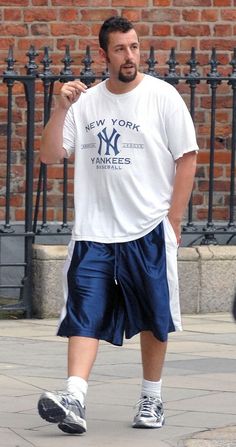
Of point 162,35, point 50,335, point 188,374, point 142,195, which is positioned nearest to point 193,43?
point 162,35

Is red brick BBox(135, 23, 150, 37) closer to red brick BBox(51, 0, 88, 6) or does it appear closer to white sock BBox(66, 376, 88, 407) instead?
red brick BBox(51, 0, 88, 6)

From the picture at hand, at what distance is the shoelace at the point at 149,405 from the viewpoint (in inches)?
236

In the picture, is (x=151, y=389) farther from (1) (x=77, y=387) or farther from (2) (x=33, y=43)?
(2) (x=33, y=43)

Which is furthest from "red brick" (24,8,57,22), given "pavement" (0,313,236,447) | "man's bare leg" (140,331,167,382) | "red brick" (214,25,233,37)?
"man's bare leg" (140,331,167,382)

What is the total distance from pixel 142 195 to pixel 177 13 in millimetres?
5845

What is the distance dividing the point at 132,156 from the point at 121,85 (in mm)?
310

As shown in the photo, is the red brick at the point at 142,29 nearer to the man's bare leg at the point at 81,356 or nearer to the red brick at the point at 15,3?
the red brick at the point at 15,3

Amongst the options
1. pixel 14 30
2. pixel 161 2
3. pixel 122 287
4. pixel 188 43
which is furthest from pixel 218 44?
pixel 122 287

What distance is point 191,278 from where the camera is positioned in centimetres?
1001

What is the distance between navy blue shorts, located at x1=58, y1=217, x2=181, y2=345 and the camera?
5902 millimetres

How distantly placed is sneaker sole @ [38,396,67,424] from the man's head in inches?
55.1

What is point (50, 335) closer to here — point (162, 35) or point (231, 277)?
point (231, 277)

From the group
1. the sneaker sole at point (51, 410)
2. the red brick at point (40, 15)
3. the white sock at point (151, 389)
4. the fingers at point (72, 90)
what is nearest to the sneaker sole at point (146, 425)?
the white sock at point (151, 389)

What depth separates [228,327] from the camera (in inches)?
373
